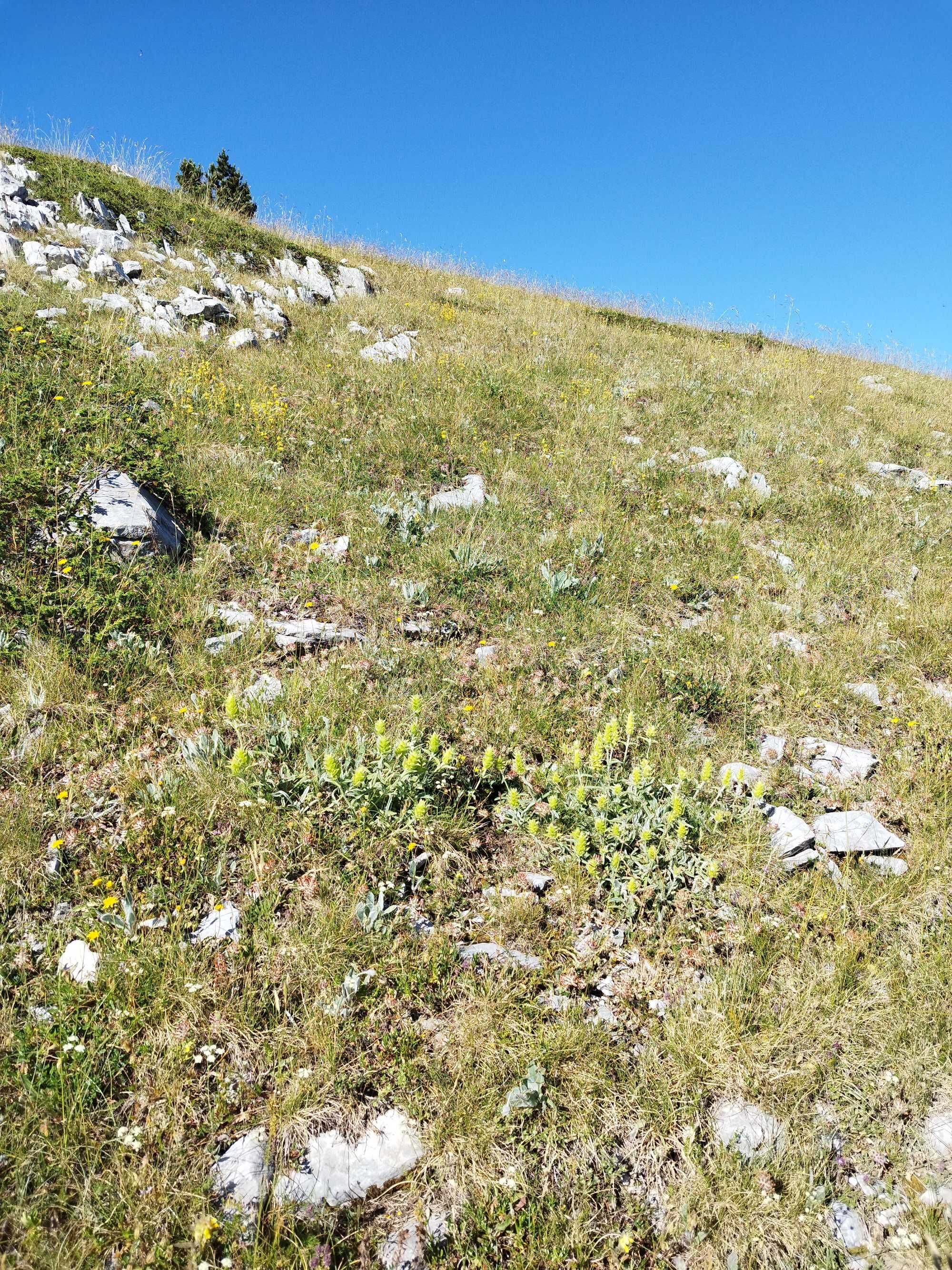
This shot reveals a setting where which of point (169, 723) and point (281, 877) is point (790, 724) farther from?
point (169, 723)

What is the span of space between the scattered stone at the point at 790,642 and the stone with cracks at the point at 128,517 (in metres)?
5.32

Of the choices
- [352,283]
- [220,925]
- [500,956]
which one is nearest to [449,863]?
[500,956]

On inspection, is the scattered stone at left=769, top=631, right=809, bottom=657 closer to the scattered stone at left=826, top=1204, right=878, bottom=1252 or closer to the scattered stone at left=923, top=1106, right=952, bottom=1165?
the scattered stone at left=923, top=1106, right=952, bottom=1165

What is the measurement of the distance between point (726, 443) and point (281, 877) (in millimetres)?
9260

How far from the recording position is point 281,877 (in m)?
3.50


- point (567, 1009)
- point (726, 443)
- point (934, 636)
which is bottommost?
point (567, 1009)

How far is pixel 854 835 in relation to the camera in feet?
13.2

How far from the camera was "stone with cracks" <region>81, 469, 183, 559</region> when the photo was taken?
5.55 meters

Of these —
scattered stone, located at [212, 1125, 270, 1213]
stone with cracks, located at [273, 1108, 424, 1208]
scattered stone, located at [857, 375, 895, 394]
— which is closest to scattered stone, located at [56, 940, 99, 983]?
scattered stone, located at [212, 1125, 270, 1213]

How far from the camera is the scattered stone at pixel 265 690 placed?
446cm

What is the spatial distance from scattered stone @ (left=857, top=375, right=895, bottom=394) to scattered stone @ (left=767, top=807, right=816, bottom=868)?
1369 cm

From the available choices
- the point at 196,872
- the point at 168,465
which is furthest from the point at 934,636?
the point at 168,465

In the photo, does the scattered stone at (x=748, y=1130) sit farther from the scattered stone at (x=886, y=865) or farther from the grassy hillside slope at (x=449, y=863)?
the scattered stone at (x=886, y=865)

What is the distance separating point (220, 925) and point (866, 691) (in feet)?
16.3
